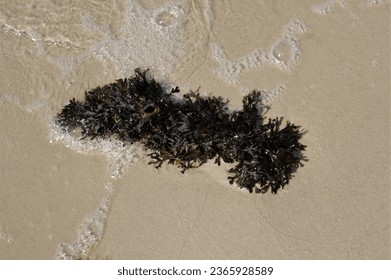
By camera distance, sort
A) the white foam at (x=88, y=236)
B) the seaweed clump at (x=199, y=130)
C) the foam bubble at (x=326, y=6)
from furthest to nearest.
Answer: the foam bubble at (x=326, y=6), the white foam at (x=88, y=236), the seaweed clump at (x=199, y=130)

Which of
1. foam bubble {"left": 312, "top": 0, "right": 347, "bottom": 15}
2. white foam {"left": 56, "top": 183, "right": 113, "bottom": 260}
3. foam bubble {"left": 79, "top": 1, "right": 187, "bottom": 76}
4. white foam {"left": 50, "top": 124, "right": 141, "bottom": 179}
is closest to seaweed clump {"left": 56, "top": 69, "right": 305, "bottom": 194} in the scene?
white foam {"left": 50, "top": 124, "right": 141, "bottom": 179}

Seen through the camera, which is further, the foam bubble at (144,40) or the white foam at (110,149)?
the foam bubble at (144,40)

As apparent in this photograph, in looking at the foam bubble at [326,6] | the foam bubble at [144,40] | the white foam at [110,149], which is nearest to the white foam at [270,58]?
the foam bubble at [326,6]

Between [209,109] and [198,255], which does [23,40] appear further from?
[198,255]

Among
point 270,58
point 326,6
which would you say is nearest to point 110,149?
point 270,58

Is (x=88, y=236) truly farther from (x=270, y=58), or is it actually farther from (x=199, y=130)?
(x=270, y=58)

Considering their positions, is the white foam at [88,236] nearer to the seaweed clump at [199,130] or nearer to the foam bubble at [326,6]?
the seaweed clump at [199,130]
